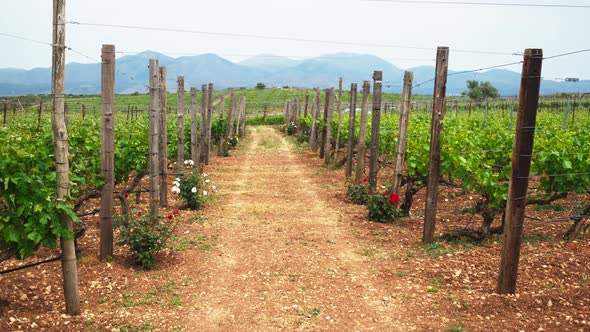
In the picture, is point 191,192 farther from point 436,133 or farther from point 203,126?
point 203,126

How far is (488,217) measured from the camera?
796 cm

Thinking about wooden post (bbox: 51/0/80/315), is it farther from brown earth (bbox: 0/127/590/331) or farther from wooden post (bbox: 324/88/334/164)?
wooden post (bbox: 324/88/334/164)

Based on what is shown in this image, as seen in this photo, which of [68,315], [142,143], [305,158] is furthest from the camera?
[305,158]

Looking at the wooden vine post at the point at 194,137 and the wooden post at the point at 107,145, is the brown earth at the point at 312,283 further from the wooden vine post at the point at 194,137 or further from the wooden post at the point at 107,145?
the wooden vine post at the point at 194,137

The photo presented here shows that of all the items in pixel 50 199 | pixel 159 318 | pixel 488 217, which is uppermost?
pixel 50 199

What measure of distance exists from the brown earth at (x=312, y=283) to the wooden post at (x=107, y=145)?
33cm

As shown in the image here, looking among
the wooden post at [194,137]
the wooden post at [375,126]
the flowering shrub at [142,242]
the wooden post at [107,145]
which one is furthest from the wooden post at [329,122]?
the wooden post at [107,145]

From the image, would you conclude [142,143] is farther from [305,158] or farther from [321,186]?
[305,158]

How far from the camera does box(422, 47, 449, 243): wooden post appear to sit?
725 cm

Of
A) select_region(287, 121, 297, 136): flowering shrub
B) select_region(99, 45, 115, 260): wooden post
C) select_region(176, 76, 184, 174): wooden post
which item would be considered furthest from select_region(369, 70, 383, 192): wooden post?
select_region(287, 121, 297, 136): flowering shrub

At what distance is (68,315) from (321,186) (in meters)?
8.93

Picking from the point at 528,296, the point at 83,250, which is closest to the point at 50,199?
the point at 83,250

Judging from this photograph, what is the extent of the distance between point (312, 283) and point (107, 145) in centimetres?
297

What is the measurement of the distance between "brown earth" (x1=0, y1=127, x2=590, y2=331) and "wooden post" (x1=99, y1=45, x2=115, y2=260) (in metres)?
0.33
